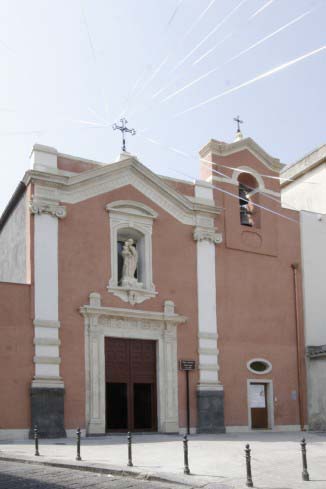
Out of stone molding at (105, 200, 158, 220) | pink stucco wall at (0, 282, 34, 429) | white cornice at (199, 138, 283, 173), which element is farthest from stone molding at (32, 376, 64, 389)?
white cornice at (199, 138, 283, 173)

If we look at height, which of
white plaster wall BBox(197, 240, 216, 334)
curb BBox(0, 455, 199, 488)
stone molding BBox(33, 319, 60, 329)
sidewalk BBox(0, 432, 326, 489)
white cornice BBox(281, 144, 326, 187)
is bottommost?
sidewalk BBox(0, 432, 326, 489)

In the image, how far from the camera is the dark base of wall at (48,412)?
23203mm

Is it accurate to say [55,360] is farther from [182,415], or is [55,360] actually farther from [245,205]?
[245,205]

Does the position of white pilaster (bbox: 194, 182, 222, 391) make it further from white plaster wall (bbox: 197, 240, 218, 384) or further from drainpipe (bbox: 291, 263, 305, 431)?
drainpipe (bbox: 291, 263, 305, 431)

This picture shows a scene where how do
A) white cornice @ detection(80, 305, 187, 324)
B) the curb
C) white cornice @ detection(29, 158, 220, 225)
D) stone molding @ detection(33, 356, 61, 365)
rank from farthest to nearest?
white cornice @ detection(29, 158, 220, 225)
white cornice @ detection(80, 305, 187, 324)
stone molding @ detection(33, 356, 61, 365)
the curb

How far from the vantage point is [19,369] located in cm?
2344

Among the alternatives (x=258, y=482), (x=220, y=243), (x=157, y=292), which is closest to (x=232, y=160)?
(x=220, y=243)

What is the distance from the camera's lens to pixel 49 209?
25.2 metres

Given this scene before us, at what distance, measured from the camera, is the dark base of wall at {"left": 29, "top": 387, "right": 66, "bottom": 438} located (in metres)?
23.2

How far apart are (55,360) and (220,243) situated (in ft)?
28.8

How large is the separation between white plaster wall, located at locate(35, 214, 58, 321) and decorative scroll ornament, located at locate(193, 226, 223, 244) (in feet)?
20.0

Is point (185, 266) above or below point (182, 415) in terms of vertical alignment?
above

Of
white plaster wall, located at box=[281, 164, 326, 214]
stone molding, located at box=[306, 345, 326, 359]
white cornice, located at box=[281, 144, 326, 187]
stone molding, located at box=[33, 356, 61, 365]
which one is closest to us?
stone molding, located at box=[33, 356, 61, 365]

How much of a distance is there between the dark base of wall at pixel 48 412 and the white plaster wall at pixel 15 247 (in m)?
4.16
